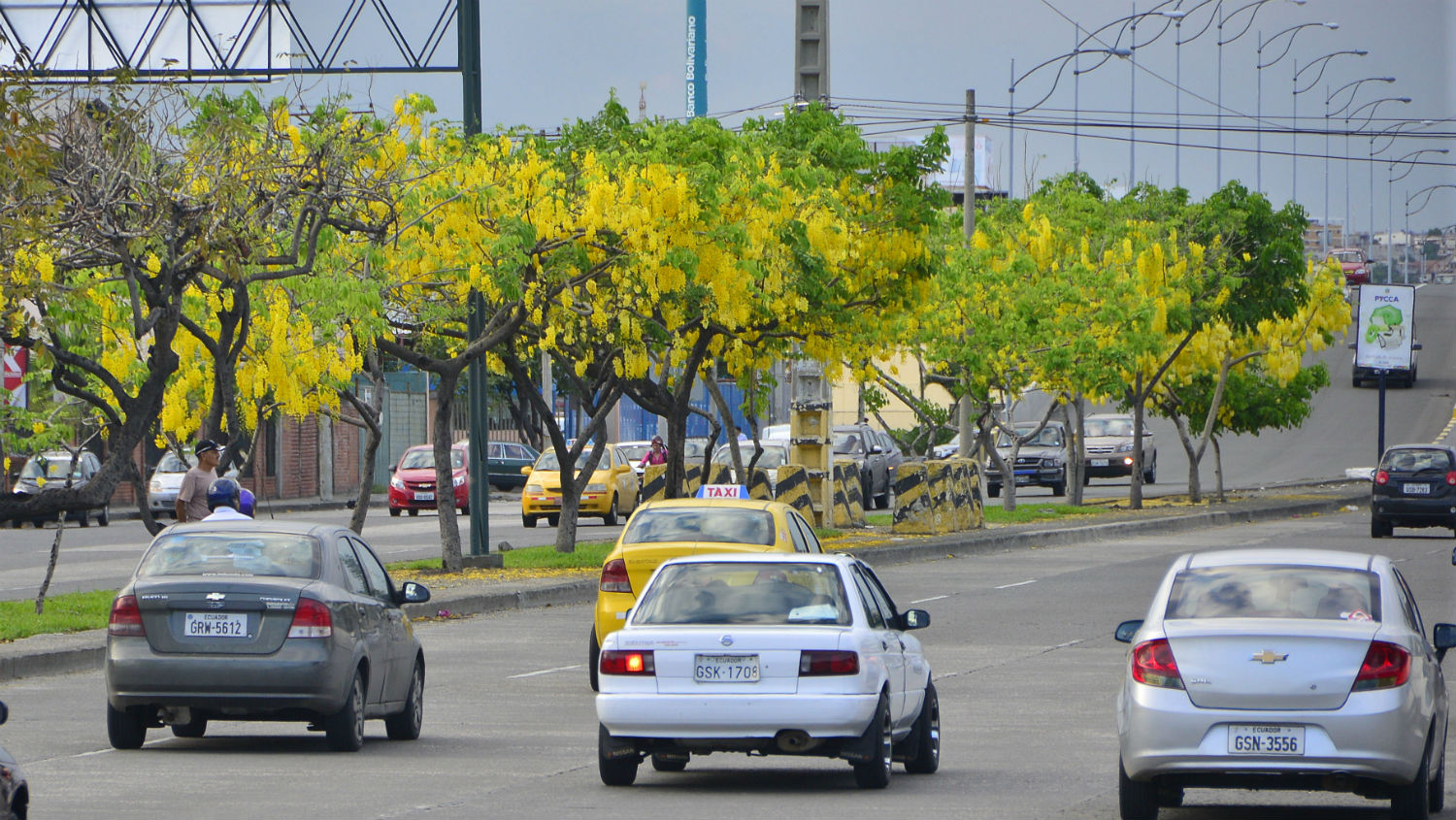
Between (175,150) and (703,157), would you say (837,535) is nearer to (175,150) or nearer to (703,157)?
(703,157)

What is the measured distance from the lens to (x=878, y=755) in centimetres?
1094

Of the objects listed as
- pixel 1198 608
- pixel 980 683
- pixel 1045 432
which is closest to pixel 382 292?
pixel 980 683

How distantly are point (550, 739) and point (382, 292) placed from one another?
41.8ft

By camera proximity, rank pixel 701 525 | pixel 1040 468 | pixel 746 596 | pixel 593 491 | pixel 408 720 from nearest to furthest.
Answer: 1. pixel 746 596
2. pixel 408 720
3. pixel 701 525
4. pixel 593 491
5. pixel 1040 468

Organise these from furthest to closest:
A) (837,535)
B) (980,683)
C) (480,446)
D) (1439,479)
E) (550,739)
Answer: (1439,479) < (837,535) < (480,446) < (980,683) < (550,739)

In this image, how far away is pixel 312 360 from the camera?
2383 centimetres

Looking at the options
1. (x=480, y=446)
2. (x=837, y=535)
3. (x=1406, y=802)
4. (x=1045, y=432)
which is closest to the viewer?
(x=1406, y=802)

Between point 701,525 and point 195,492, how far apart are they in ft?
14.3

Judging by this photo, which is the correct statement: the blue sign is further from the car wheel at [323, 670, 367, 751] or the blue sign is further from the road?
the car wheel at [323, 670, 367, 751]

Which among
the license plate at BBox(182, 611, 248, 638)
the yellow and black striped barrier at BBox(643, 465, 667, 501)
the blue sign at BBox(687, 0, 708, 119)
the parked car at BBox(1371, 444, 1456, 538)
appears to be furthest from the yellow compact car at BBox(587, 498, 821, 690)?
the blue sign at BBox(687, 0, 708, 119)

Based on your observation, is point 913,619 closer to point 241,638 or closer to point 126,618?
point 241,638

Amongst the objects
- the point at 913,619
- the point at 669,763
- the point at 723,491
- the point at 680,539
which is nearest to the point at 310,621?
the point at 669,763

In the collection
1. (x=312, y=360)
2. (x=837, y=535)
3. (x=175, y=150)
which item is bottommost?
(x=837, y=535)

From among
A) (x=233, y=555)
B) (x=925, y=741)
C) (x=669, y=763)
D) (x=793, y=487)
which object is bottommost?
(x=669, y=763)
